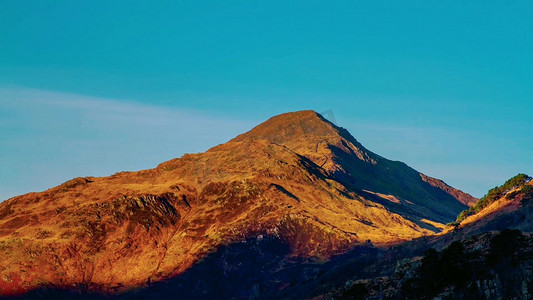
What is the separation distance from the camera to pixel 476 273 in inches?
7106

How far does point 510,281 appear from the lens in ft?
561

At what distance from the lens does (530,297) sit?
6378 inches

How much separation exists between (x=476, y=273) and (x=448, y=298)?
10.1 metres

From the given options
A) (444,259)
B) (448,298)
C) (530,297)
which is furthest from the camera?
(444,259)

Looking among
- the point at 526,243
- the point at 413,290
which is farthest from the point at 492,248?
the point at 413,290

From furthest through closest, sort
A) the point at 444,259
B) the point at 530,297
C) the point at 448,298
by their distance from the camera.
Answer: the point at 444,259 → the point at 448,298 → the point at 530,297

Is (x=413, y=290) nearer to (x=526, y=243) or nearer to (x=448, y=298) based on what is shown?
(x=448, y=298)

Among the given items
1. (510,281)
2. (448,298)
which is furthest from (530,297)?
(448,298)

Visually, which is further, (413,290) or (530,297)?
(413,290)

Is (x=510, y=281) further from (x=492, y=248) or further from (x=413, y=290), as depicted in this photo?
(x=413, y=290)

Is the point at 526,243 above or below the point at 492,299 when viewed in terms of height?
above

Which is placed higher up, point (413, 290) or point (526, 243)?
point (526, 243)

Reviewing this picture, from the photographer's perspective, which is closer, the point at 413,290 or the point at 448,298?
the point at 448,298

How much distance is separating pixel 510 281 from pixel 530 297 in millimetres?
9221
